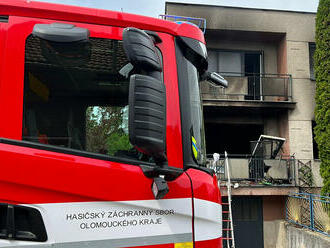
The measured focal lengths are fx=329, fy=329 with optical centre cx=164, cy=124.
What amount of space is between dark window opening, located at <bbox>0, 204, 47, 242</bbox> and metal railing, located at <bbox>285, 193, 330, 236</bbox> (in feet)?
25.9

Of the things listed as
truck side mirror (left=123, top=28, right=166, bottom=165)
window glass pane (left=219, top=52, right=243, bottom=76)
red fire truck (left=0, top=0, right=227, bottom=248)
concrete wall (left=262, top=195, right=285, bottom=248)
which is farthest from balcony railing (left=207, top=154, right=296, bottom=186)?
truck side mirror (left=123, top=28, right=166, bottom=165)

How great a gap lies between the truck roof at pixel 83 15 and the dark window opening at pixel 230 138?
1128 centimetres

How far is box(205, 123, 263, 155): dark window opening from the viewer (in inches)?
541

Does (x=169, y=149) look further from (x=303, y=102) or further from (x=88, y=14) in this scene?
(x=303, y=102)

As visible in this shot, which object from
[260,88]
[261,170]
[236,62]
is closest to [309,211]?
[261,170]

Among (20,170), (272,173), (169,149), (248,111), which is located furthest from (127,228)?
(248,111)

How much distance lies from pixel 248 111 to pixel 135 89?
11.1 meters

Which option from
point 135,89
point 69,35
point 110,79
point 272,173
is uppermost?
point 69,35

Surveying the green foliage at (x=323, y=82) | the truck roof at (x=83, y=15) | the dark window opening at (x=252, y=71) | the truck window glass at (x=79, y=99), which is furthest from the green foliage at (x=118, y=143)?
the dark window opening at (x=252, y=71)

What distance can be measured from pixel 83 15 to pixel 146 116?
0.95 metres

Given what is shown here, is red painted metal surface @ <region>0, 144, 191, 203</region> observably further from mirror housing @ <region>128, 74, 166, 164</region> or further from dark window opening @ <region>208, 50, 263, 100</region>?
dark window opening @ <region>208, 50, 263, 100</region>

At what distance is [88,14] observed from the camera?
2316 millimetres

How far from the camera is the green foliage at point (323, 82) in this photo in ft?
34.0

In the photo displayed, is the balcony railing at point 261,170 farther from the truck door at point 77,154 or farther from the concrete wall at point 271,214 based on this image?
the truck door at point 77,154
